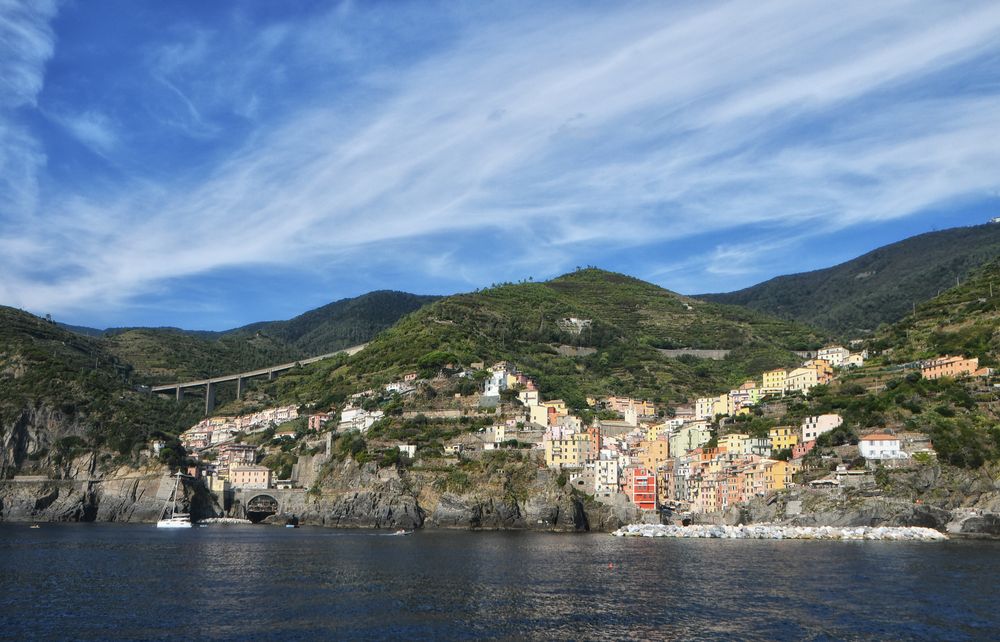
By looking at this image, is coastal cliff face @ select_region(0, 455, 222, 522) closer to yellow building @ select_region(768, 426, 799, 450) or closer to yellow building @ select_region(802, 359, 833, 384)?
yellow building @ select_region(768, 426, 799, 450)

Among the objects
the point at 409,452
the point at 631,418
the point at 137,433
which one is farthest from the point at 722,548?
the point at 137,433

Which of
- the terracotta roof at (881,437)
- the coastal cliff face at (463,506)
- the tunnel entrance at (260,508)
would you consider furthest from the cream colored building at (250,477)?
the terracotta roof at (881,437)

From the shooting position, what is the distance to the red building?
86.1m

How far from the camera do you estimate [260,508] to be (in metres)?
106

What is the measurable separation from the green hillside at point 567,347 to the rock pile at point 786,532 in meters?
43.3

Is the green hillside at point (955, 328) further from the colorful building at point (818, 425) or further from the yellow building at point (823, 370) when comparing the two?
the colorful building at point (818, 425)

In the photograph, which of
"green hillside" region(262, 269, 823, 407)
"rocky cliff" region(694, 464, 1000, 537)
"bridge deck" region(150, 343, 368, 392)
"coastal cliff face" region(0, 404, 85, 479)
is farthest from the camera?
"bridge deck" region(150, 343, 368, 392)

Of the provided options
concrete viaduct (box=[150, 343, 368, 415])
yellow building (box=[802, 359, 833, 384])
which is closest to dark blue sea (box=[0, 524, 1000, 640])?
yellow building (box=[802, 359, 833, 384])

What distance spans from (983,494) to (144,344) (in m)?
173

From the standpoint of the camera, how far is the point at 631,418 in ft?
369

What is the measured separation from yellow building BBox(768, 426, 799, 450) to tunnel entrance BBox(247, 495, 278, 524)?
193ft

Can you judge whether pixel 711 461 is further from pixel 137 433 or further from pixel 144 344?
pixel 144 344

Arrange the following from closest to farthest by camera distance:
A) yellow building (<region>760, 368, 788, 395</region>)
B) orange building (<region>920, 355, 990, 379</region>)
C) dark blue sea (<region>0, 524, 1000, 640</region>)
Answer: dark blue sea (<region>0, 524, 1000, 640</region>) < orange building (<region>920, 355, 990, 379</region>) < yellow building (<region>760, 368, 788, 395</region>)

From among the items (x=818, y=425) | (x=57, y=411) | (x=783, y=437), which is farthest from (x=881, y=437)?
(x=57, y=411)
